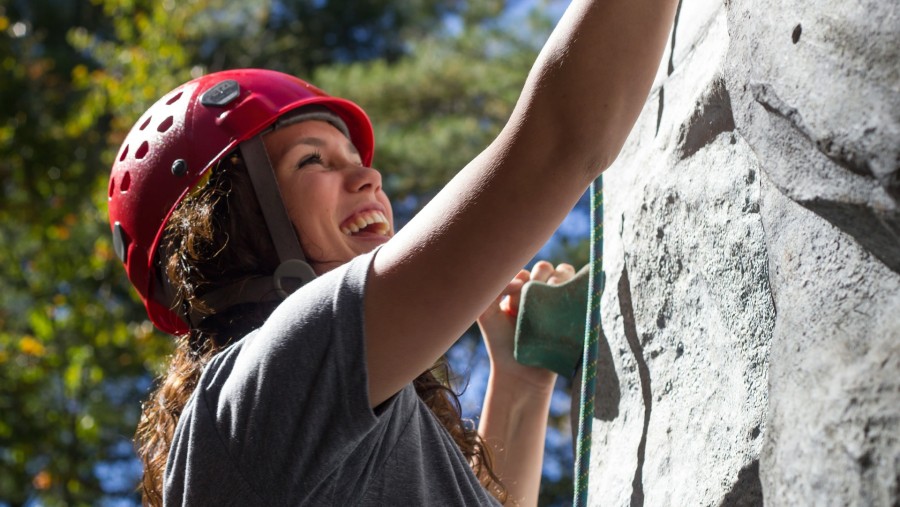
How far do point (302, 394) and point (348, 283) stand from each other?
17 centimetres

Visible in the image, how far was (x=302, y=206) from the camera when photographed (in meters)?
2.21

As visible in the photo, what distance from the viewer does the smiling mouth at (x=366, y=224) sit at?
2182 millimetres

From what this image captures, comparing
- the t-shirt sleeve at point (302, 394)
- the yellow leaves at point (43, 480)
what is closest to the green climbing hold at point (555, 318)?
the t-shirt sleeve at point (302, 394)

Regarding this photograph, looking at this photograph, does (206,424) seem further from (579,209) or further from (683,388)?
(579,209)

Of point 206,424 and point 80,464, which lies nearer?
point 206,424

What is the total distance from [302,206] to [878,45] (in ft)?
4.28

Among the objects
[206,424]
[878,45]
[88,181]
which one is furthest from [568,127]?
[88,181]

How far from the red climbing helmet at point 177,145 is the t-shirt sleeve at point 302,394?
857mm

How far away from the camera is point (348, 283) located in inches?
57.6

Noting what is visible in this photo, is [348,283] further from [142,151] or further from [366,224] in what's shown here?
[142,151]

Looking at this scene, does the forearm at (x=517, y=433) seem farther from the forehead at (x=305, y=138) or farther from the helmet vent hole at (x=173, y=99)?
the helmet vent hole at (x=173, y=99)

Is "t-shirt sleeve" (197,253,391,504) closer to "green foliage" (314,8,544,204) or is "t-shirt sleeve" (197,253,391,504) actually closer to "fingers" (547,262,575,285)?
"fingers" (547,262,575,285)

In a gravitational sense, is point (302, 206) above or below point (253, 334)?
above

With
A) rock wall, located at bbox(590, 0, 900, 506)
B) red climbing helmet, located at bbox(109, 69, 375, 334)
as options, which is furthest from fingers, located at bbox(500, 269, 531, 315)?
red climbing helmet, located at bbox(109, 69, 375, 334)
